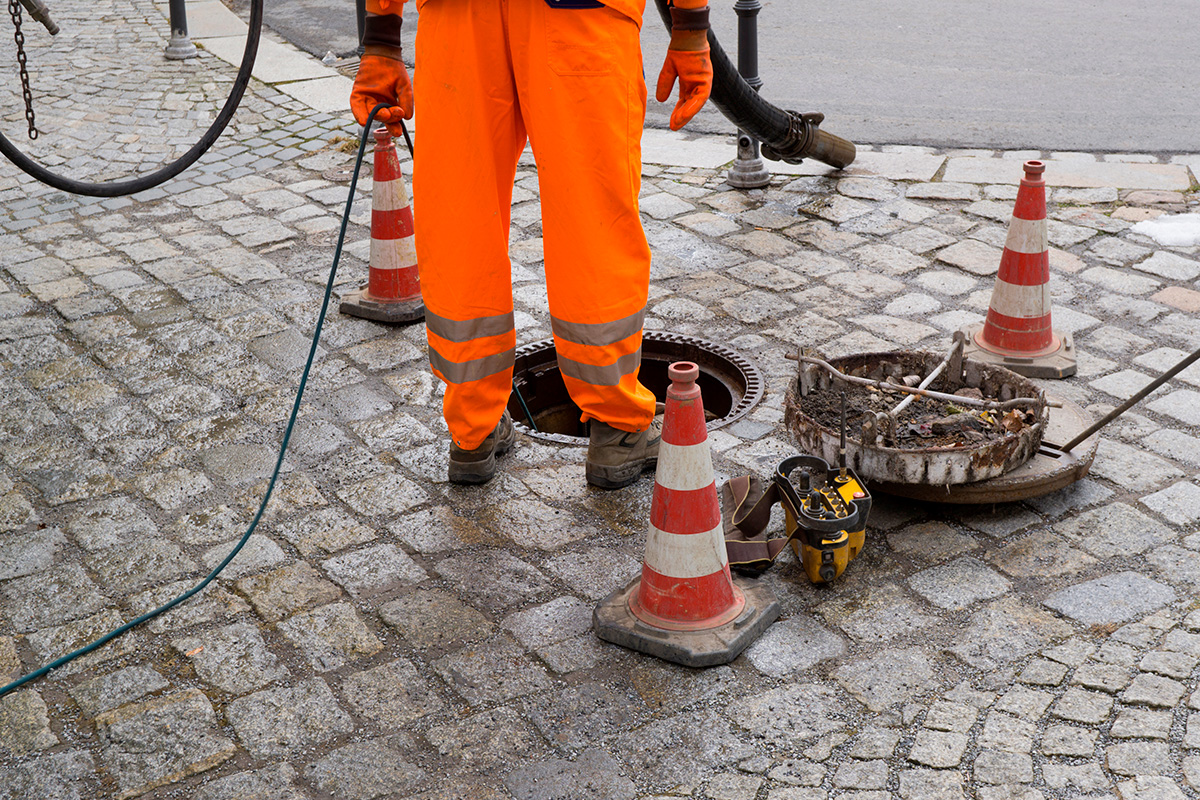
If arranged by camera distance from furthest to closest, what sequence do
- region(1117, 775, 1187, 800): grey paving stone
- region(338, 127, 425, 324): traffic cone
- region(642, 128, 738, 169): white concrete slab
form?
region(642, 128, 738, 169): white concrete slab < region(338, 127, 425, 324): traffic cone < region(1117, 775, 1187, 800): grey paving stone

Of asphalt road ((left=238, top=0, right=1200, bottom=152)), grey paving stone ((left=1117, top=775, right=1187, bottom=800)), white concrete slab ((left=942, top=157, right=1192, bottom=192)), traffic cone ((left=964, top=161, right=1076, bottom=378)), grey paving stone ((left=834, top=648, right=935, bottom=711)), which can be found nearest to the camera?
grey paving stone ((left=1117, top=775, right=1187, bottom=800))

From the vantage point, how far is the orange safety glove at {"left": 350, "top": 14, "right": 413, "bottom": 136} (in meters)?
3.61

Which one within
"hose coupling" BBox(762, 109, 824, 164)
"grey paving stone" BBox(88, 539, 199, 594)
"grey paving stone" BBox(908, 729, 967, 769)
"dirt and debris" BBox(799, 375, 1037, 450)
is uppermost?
"hose coupling" BBox(762, 109, 824, 164)

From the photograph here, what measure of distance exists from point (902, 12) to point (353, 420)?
7.24 metres

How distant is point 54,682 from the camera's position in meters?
2.84

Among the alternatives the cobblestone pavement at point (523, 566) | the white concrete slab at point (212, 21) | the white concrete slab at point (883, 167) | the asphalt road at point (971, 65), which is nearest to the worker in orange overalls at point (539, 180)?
the cobblestone pavement at point (523, 566)

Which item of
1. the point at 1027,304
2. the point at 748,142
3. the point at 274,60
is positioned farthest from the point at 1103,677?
the point at 274,60

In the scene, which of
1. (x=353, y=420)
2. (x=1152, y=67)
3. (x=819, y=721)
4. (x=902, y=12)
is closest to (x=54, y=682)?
(x=353, y=420)

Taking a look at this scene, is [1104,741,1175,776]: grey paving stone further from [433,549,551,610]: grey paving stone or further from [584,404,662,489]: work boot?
[584,404,662,489]: work boot

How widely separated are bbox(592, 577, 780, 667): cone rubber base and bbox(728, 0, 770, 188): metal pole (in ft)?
11.4

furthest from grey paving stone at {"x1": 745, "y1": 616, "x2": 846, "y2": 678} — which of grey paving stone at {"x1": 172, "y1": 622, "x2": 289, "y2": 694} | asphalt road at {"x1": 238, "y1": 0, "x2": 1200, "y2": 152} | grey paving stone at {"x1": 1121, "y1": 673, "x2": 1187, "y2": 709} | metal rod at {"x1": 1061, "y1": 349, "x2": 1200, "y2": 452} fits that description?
asphalt road at {"x1": 238, "y1": 0, "x2": 1200, "y2": 152}

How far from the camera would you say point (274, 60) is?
27.8ft

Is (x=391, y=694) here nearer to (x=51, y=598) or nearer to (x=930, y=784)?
(x=51, y=598)

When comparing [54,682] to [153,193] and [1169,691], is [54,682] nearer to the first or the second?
[1169,691]
